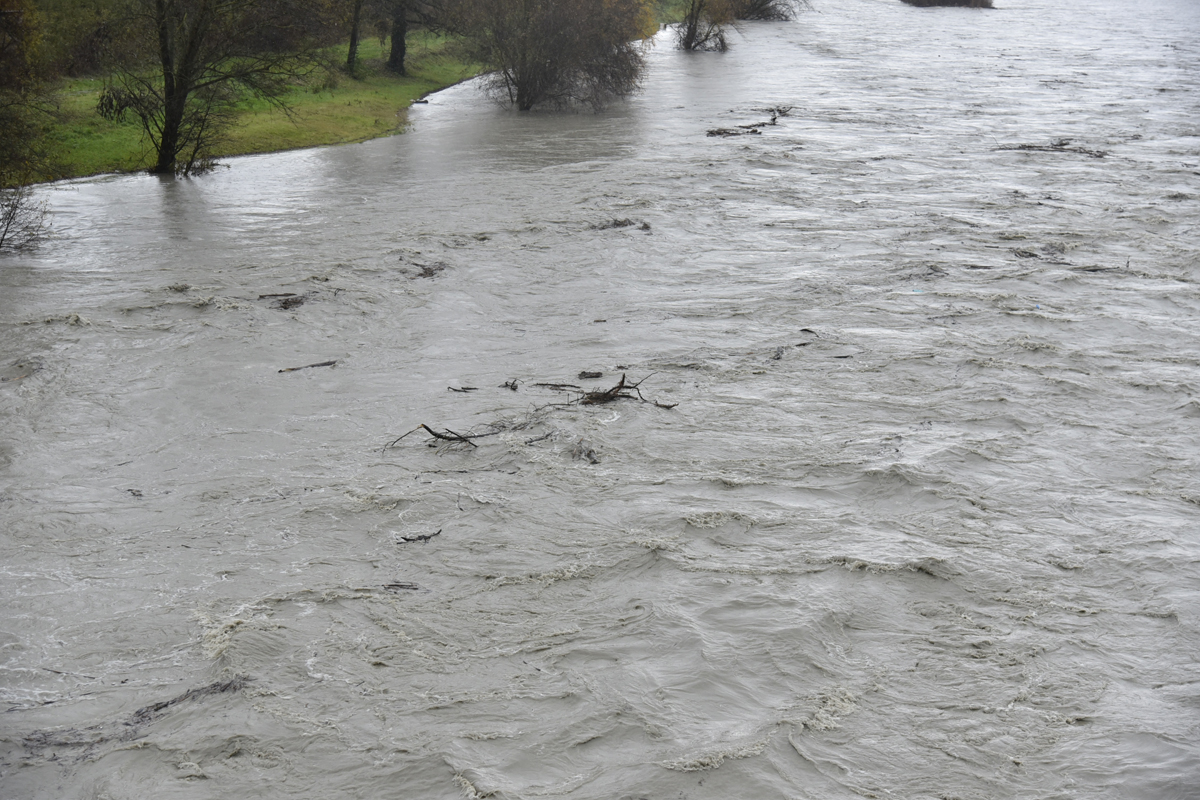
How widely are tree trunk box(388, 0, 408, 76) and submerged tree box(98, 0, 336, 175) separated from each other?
16.4m

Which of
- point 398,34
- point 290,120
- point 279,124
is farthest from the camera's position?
point 398,34

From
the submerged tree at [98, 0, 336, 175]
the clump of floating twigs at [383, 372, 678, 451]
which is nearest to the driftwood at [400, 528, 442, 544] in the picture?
the clump of floating twigs at [383, 372, 678, 451]

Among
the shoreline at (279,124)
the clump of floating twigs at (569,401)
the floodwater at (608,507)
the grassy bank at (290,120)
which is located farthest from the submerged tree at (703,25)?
the clump of floating twigs at (569,401)

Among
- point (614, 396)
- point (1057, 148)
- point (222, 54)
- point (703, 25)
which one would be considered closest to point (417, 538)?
point (614, 396)

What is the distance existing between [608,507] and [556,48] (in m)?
28.0

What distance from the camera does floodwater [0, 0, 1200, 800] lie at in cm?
597

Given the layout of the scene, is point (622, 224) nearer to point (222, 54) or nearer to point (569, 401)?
point (569, 401)

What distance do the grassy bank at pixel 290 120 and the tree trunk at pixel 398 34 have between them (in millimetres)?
507

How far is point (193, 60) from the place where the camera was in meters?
23.0

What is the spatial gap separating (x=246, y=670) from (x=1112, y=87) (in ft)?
122

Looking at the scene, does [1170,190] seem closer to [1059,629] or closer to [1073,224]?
[1073,224]

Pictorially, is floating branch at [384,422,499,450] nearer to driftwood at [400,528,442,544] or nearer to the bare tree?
driftwood at [400,528,442,544]

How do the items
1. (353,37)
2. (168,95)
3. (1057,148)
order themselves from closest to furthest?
(168,95), (1057,148), (353,37)

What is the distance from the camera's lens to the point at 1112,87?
117 feet
